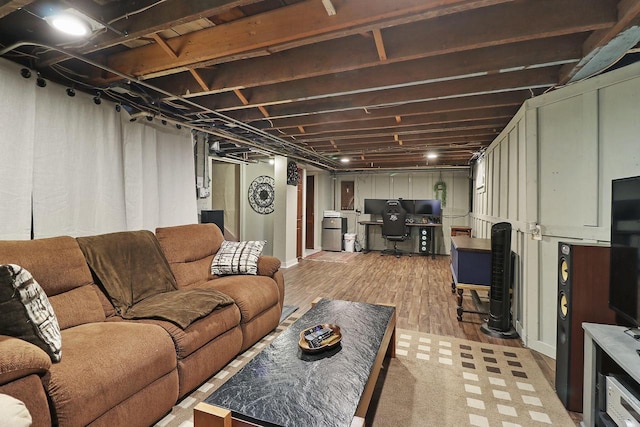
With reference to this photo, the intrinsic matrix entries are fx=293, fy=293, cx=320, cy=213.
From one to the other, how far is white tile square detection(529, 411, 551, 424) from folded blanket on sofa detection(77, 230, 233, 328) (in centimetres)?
213

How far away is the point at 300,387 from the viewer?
132 cm

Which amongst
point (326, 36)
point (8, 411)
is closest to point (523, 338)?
point (326, 36)

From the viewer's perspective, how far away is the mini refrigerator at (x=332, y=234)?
8.10m

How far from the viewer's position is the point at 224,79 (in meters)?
2.52

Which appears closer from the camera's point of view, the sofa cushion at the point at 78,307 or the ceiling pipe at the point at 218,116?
the sofa cushion at the point at 78,307

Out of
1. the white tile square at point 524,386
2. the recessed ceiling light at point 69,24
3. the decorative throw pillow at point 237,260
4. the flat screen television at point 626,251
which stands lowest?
the white tile square at point 524,386

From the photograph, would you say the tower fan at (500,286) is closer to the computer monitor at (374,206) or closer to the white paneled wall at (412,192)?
the white paneled wall at (412,192)

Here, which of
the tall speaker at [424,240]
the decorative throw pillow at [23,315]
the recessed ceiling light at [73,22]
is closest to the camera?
the decorative throw pillow at [23,315]

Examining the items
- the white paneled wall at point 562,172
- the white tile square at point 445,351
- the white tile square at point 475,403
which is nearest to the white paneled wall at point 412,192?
the white paneled wall at point 562,172

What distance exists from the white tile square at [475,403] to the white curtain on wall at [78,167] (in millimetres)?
3185

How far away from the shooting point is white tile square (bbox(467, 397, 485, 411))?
6.10 ft

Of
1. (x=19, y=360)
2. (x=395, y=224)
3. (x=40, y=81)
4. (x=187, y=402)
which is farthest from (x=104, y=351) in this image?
(x=395, y=224)

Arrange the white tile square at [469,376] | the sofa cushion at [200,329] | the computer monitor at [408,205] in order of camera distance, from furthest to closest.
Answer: the computer monitor at [408,205] → the white tile square at [469,376] → the sofa cushion at [200,329]

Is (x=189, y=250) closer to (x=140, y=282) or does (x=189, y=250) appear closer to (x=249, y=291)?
(x=140, y=282)
